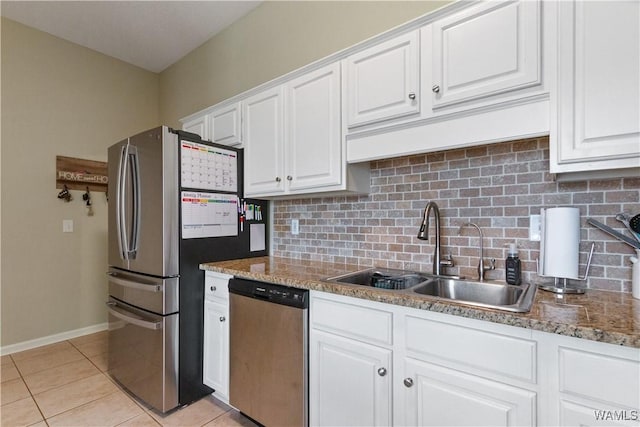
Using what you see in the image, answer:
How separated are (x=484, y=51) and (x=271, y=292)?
147 cm

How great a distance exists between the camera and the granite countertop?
0.87m

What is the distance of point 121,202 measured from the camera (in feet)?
7.22

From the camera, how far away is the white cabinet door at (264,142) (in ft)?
6.90

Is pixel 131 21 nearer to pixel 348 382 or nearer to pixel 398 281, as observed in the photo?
pixel 398 281

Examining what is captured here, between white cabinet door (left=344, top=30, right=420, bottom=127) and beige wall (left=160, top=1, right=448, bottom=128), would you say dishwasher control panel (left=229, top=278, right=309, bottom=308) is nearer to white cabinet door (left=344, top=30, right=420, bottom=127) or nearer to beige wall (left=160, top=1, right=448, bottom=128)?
white cabinet door (left=344, top=30, right=420, bottom=127)

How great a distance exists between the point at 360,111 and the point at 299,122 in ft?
1.48

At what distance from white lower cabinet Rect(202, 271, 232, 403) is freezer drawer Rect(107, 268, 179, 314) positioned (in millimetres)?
205

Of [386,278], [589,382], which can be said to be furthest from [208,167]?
[589,382]

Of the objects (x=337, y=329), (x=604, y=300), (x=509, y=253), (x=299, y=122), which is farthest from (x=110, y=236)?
(x=604, y=300)

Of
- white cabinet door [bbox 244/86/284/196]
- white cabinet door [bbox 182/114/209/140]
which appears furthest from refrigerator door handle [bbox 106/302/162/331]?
white cabinet door [bbox 182/114/209/140]

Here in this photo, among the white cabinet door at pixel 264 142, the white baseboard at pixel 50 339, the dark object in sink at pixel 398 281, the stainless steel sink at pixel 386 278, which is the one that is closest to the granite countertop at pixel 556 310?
the stainless steel sink at pixel 386 278

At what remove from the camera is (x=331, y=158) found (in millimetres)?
1835

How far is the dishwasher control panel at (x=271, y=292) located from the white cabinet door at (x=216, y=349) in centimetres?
23

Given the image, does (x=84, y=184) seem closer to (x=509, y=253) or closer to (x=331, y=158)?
(x=331, y=158)
